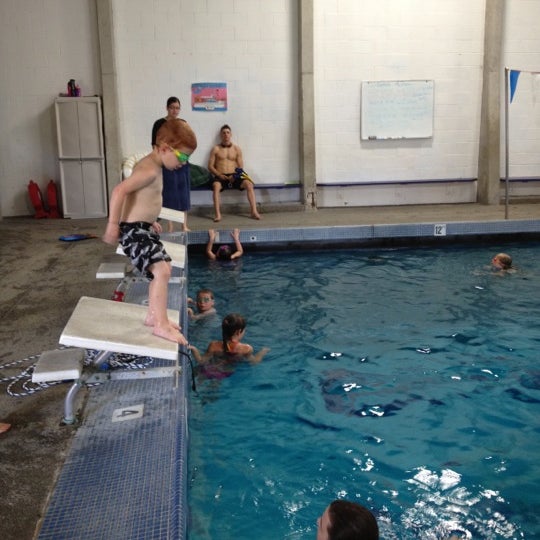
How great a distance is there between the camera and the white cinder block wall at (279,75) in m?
10.8

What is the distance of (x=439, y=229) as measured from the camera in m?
9.62

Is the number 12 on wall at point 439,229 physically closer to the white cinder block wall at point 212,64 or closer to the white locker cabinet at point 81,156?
the white cinder block wall at point 212,64

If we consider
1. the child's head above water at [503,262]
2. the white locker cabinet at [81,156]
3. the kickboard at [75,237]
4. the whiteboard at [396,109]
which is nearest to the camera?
the child's head above water at [503,262]

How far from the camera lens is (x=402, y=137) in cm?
1167

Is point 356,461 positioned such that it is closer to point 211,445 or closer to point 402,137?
point 211,445

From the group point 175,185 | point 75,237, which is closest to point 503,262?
point 175,185

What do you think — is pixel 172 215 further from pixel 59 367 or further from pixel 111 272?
pixel 59 367

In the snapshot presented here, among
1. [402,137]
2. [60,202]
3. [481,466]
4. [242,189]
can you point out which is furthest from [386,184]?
[481,466]

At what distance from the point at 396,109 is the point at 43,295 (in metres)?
8.14

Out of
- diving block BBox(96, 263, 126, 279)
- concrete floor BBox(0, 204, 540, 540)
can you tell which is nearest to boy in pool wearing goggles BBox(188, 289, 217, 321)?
concrete floor BBox(0, 204, 540, 540)

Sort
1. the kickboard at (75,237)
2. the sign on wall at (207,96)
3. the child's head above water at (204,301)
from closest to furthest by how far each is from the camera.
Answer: the child's head above water at (204,301), the kickboard at (75,237), the sign on wall at (207,96)

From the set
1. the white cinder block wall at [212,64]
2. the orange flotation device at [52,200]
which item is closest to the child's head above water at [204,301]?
the white cinder block wall at [212,64]

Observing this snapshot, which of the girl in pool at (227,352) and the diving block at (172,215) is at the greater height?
the diving block at (172,215)

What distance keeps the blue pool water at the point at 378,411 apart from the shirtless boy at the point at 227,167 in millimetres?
3069
